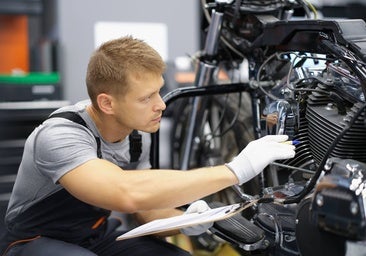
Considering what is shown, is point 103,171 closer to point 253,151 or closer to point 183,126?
point 253,151

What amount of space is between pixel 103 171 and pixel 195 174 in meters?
0.22

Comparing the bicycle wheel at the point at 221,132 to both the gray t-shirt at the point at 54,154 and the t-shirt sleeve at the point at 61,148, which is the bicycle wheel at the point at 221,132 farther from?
the t-shirt sleeve at the point at 61,148

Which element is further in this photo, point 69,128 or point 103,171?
point 69,128

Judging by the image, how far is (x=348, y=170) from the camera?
1.19 m

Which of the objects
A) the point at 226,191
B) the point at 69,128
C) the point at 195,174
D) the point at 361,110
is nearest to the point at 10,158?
the point at 226,191

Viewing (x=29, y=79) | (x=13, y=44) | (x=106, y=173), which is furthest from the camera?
(x=13, y=44)

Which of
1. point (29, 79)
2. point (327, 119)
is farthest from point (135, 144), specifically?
point (29, 79)

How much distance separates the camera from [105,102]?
1.45m

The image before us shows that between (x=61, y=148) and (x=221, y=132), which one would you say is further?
(x=221, y=132)

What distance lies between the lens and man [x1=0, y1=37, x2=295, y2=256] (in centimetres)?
129

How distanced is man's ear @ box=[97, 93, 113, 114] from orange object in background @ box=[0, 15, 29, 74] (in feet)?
8.02

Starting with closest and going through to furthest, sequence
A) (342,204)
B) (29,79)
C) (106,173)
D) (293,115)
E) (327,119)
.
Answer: (342,204)
(106,173)
(327,119)
(293,115)
(29,79)

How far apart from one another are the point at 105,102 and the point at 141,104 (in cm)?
10

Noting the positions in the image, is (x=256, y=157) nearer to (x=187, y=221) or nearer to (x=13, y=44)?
(x=187, y=221)
